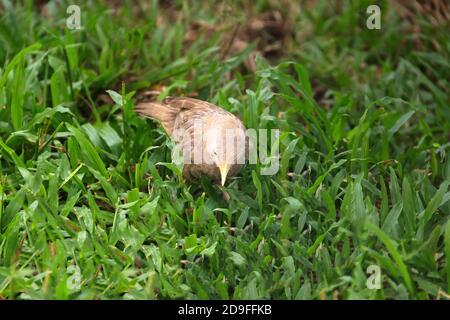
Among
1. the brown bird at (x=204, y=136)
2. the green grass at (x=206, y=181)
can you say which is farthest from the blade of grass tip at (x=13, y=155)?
the brown bird at (x=204, y=136)

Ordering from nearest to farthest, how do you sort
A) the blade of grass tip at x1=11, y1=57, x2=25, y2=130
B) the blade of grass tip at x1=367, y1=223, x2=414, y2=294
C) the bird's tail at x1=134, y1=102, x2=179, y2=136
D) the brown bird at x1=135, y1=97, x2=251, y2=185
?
the blade of grass tip at x1=367, y1=223, x2=414, y2=294 → the brown bird at x1=135, y1=97, x2=251, y2=185 → the blade of grass tip at x1=11, y1=57, x2=25, y2=130 → the bird's tail at x1=134, y1=102, x2=179, y2=136

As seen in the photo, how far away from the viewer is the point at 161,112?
5.43 metres

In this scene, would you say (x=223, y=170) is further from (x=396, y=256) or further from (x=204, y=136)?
(x=396, y=256)

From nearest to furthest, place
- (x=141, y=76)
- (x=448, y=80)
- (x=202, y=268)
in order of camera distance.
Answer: (x=202, y=268) < (x=141, y=76) < (x=448, y=80)

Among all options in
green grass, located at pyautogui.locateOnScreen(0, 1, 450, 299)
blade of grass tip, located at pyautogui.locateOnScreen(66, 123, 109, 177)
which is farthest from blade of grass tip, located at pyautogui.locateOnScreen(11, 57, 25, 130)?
blade of grass tip, located at pyautogui.locateOnScreen(66, 123, 109, 177)

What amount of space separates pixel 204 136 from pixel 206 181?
10.7 inches

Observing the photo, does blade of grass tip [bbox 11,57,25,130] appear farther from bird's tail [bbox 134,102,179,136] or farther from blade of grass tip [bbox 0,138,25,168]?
bird's tail [bbox 134,102,179,136]

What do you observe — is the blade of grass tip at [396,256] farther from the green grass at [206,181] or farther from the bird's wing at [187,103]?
the bird's wing at [187,103]

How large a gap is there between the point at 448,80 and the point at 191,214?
287cm

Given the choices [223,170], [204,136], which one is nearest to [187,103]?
[204,136]

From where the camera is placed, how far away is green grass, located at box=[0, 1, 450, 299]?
423 cm

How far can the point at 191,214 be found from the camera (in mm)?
4832

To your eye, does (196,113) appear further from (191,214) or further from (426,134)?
(426,134)

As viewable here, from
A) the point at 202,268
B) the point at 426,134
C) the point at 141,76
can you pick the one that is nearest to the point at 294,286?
the point at 202,268
